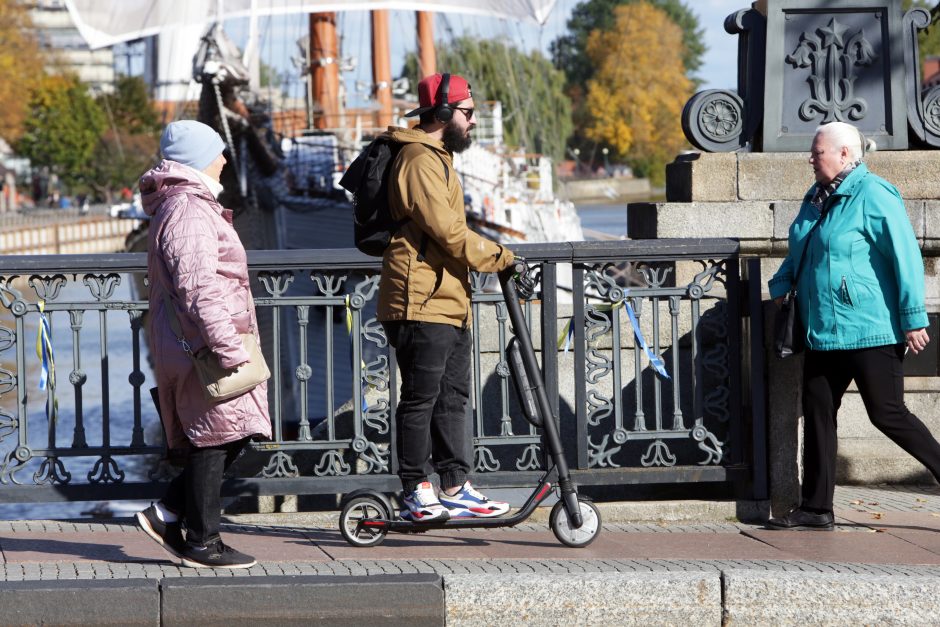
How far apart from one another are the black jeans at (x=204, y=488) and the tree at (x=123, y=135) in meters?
77.2

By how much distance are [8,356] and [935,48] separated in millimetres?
67092

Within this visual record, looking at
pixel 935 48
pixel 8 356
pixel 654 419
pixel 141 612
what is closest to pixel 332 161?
pixel 8 356

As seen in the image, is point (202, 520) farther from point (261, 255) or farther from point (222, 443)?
point (261, 255)

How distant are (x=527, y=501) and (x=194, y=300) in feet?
4.90

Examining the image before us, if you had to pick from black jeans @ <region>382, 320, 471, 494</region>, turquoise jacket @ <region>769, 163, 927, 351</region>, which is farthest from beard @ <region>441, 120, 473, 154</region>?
turquoise jacket @ <region>769, 163, 927, 351</region>

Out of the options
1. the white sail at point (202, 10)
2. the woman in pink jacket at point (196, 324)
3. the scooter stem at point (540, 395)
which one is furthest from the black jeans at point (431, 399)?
the white sail at point (202, 10)

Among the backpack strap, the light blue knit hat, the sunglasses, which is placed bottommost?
the backpack strap

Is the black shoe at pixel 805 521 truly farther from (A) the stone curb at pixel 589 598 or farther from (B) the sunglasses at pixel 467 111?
(B) the sunglasses at pixel 467 111

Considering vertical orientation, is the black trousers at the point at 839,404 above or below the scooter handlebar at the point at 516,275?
below

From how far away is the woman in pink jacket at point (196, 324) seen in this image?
469cm

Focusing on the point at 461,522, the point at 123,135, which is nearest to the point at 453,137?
the point at 461,522

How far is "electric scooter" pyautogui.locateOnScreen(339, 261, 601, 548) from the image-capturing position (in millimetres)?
5184

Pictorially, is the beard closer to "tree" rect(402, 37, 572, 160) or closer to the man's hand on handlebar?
the man's hand on handlebar

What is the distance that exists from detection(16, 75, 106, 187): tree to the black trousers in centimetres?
7534
